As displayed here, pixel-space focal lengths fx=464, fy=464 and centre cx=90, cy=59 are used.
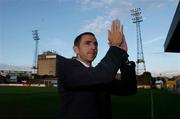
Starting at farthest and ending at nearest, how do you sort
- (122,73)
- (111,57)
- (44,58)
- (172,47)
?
(44,58) → (172,47) → (122,73) → (111,57)

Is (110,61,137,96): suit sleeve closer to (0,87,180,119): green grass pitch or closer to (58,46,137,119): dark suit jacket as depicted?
(58,46,137,119): dark suit jacket

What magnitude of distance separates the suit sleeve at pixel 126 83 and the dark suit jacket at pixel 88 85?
102 millimetres

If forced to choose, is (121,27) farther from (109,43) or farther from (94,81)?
(94,81)

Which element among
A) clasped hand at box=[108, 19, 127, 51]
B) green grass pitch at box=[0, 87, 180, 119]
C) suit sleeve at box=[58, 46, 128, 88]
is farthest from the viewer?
green grass pitch at box=[0, 87, 180, 119]

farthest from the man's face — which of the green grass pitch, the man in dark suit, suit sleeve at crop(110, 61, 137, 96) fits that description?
the green grass pitch

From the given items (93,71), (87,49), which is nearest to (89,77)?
(93,71)

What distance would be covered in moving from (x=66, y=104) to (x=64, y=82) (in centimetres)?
16

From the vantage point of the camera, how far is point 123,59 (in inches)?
128

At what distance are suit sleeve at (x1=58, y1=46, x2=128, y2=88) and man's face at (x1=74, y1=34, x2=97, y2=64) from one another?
0.10m

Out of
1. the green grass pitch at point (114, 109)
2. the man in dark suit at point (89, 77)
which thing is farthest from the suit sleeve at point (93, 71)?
the green grass pitch at point (114, 109)

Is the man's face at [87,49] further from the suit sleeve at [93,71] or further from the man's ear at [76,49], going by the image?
the suit sleeve at [93,71]

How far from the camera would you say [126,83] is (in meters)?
3.53

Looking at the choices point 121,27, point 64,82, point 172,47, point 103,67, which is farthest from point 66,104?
point 172,47

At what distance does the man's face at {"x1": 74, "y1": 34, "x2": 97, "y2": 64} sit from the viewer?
130 inches
